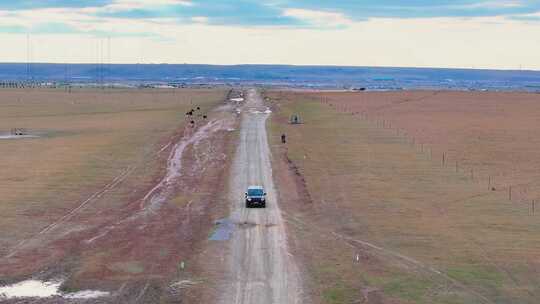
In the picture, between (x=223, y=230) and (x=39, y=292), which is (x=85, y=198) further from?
(x=39, y=292)

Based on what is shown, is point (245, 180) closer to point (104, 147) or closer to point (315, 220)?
point (315, 220)

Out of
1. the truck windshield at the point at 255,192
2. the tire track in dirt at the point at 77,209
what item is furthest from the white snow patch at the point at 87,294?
the truck windshield at the point at 255,192

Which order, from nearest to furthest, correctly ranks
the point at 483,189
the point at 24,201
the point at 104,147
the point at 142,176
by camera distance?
the point at 24,201
the point at 483,189
the point at 142,176
the point at 104,147

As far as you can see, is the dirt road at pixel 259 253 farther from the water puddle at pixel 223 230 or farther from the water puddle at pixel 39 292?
the water puddle at pixel 39 292

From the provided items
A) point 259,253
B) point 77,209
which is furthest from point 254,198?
point 259,253

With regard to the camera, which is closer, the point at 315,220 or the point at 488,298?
the point at 488,298

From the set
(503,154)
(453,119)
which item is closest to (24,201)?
(503,154)

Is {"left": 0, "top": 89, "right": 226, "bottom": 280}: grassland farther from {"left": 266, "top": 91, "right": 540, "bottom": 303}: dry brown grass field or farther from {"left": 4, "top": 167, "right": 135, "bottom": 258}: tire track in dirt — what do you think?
{"left": 266, "top": 91, "right": 540, "bottom": 303}: dry brown grass field
